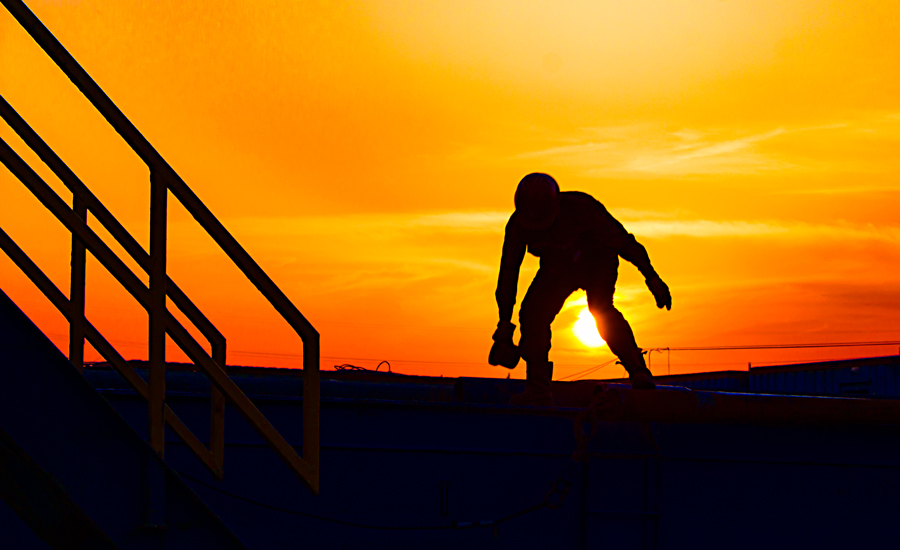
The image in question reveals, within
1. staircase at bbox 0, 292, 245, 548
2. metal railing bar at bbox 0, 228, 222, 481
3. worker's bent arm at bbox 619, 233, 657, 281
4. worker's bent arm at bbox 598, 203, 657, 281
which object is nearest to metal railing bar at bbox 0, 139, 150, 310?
staircase at bbox 0, 292, 245, 548

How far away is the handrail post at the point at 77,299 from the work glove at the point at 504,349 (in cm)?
348

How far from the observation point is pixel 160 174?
381 centimetres

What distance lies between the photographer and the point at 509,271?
7637 millimetres

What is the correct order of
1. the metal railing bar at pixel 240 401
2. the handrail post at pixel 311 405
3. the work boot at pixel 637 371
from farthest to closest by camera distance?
the work boot at pixel 637 371, the handrail post at pixel 311 405, the metal railing bar at pixel 240 401

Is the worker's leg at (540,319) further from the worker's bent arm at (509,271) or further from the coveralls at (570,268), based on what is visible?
the worker's bent arm at (509,271)

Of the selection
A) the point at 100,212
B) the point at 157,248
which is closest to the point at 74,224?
the point at 100,212

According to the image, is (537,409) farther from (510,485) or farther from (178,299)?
(178,299)

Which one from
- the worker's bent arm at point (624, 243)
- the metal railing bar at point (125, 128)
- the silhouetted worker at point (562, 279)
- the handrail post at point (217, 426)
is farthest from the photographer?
the worker's bent arm at point (624, 243)

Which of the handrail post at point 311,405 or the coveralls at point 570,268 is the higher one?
the coveralls at point 570,268

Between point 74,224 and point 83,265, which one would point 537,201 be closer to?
point 83,265

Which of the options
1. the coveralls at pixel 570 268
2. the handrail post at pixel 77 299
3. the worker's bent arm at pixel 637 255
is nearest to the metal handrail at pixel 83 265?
the handrail post at pixel 77 299

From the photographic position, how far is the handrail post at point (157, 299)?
3.81m

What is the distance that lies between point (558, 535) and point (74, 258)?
3934 millimetres

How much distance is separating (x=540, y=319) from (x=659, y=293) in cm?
113
